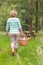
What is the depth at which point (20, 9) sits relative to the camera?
1213 cm

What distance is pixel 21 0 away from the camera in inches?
457

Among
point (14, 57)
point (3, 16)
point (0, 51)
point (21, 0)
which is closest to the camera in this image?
point (14, 57)

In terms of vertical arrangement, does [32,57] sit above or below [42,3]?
below

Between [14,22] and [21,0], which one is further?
[21,0]

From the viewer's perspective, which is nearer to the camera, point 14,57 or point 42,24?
point 14,57

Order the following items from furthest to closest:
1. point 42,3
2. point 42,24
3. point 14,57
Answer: point 42,24 → point 42,3 → point 14,57

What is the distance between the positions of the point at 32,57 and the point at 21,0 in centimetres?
588

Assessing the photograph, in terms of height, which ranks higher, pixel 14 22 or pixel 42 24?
pixel 14 22

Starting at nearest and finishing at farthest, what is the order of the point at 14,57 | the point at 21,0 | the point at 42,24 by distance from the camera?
the point at 14,57 < the point at 21,0 < the point at 42,24

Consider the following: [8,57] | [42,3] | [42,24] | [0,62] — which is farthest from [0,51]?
[42,24]

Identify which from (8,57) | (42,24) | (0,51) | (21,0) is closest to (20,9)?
(21,0)

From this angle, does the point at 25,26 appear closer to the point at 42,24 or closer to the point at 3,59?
the point at 42,24

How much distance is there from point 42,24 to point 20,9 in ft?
11.9

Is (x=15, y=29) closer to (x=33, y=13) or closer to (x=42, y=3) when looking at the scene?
(x=33, y=13)
